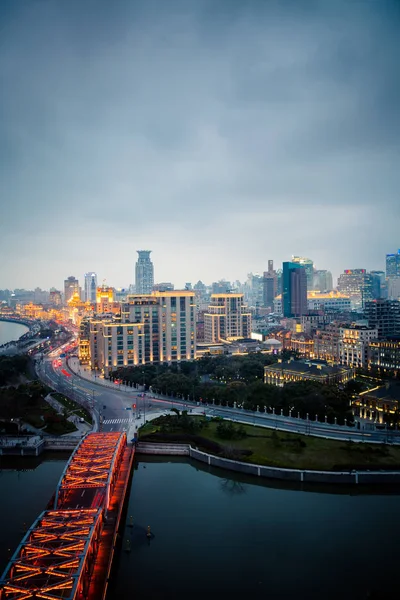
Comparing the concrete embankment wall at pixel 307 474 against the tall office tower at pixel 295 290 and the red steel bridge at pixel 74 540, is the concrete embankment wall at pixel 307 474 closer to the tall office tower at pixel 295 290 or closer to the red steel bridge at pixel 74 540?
the red steel bridge at pixel 74 540

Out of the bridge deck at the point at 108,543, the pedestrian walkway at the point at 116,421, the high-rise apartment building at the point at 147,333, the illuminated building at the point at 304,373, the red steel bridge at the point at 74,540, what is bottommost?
the bridge deck at the point at 108,543

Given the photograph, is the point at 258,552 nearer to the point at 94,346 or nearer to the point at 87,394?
the point at 87,394

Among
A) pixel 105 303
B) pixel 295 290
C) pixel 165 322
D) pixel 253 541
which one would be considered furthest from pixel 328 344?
pixel 295 290

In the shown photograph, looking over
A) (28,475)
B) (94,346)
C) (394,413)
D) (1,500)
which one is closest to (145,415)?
(28,475)

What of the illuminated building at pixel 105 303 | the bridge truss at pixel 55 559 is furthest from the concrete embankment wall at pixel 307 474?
the illuminated building at pixel 105 303

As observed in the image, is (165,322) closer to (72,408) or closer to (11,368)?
(11,368)

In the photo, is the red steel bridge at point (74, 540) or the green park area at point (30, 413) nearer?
the red steel bridge at point (74, 540)
